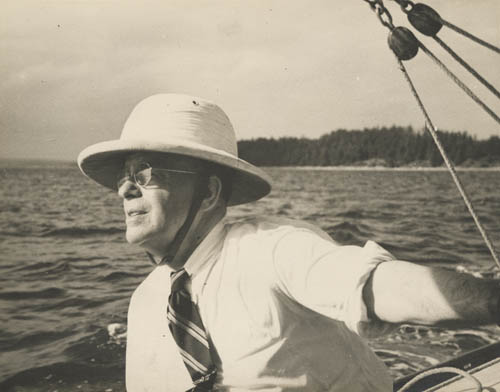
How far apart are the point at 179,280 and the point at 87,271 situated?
5887mm

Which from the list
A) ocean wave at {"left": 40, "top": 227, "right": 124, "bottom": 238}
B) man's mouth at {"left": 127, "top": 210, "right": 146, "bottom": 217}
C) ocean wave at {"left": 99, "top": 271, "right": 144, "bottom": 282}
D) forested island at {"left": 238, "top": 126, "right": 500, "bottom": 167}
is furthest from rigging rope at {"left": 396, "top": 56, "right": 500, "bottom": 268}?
ocean wave at {"left": 40, "top": 227, "right": 124, "bottom": 238}

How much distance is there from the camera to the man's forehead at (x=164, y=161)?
1550 mm

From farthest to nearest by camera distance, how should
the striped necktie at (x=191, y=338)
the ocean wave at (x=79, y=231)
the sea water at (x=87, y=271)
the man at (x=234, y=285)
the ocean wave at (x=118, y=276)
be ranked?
the ocean wave at (x=79, y=231) → the ocean wave at (x=118, y=276) → the sea water at (x=87, y=271) → the striped necktie at (x=191, y=338) → the man at (x=234, y=285)

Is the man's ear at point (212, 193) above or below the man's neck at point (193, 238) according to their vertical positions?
above

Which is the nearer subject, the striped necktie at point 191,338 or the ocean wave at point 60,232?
the striped necktie at point 191,338

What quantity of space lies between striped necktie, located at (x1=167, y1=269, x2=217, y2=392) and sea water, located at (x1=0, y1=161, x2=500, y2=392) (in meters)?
2.49

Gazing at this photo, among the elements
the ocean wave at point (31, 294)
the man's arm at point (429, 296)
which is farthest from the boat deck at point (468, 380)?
the ocean wave at point (31, 294)

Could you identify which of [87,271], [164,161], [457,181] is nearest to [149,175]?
[164,161]

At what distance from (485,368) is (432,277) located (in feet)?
5.65

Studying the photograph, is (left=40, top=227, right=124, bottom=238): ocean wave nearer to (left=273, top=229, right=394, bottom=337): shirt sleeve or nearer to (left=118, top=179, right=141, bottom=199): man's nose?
(left=118, top=179, right=141, bottom=199): man's nose

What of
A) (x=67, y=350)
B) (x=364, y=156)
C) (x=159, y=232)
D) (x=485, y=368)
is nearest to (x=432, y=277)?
(x=159, y=232)

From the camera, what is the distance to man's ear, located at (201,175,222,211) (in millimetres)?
1586

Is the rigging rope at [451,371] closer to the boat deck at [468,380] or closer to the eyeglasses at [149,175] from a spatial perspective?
the boat deck at [468,380]

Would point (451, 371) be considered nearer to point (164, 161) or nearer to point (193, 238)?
point (193, 238)
